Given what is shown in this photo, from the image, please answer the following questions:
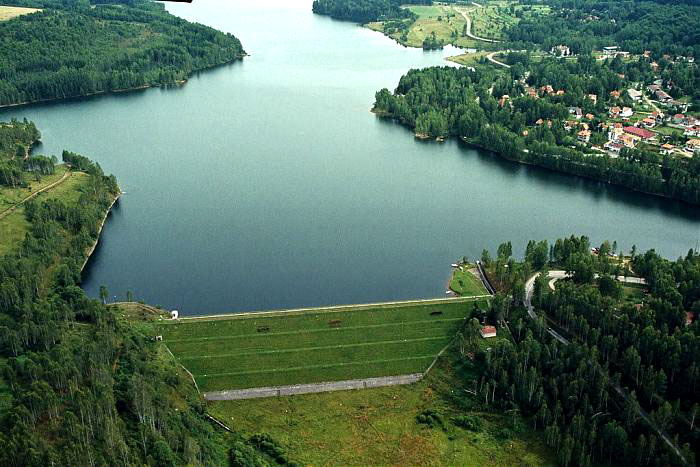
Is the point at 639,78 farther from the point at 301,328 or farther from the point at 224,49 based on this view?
the point at 301,328

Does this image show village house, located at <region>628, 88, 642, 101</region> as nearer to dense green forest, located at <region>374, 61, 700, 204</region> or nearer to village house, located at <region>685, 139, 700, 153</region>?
dense green forest, located at <region>374, 61, 700, 204</region>

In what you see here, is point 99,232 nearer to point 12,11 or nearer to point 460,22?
point 12,11

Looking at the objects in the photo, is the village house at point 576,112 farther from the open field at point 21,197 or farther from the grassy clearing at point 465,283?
the open field at point 21,197

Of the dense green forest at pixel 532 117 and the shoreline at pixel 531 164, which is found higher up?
the dense green forest at pixel 532 117

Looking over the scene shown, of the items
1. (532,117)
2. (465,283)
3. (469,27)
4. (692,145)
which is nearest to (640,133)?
(692,145)

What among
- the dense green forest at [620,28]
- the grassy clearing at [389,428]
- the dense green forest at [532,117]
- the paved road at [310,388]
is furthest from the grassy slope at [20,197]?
the dense green forest at [620,28]

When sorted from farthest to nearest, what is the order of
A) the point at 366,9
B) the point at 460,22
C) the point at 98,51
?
1. the point at 366,9
2. the point at 460,22
3. the point at 98,51

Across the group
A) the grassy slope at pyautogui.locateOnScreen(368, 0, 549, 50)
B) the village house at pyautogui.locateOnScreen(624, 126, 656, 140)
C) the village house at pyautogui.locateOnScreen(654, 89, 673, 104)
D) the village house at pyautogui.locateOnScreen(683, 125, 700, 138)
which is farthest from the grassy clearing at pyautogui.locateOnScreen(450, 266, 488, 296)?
the grassy slope at pyautogui.locateOnScreen(368, 0, 549, 50)
